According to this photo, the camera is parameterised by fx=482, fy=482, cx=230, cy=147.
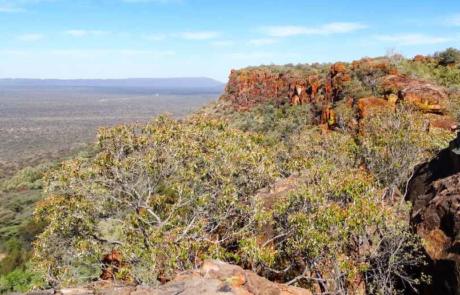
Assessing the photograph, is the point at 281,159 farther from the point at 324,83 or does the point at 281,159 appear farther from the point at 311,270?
the point at 324,83

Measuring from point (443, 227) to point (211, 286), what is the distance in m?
8.93

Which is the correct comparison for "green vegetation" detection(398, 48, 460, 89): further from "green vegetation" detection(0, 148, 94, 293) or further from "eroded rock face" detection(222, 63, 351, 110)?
"green vegetation" detection(0, 148, 94, 293)

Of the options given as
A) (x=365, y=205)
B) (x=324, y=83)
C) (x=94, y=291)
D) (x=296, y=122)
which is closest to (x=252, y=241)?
(x=365, y=205)

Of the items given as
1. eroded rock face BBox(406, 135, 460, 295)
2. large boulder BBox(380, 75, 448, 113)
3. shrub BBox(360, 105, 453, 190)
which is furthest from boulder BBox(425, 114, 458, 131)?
eroded rock face BBox(406, 135, 460, 295)

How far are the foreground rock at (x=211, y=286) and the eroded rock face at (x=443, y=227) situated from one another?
15.3ft

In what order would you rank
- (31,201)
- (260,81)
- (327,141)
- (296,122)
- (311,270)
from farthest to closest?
(260,81), (31,201), (296,122), (327,141), (311,270)

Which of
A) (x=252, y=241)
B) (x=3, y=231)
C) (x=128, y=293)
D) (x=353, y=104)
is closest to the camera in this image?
(x=128, y=293)

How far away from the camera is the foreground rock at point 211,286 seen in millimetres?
13133

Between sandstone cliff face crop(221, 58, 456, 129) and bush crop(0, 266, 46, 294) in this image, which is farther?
sandstone cliff face crop(221, 58, 456, 129)

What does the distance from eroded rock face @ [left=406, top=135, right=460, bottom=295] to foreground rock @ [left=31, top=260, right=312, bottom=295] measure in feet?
15.3

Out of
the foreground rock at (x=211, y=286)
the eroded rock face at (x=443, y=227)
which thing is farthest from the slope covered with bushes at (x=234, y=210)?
the foreground rock at (x=211, y=286)

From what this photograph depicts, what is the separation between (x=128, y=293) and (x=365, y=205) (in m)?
8.61

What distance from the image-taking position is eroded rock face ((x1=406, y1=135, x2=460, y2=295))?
1559 centimetres

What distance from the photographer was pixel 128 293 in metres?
13.8
